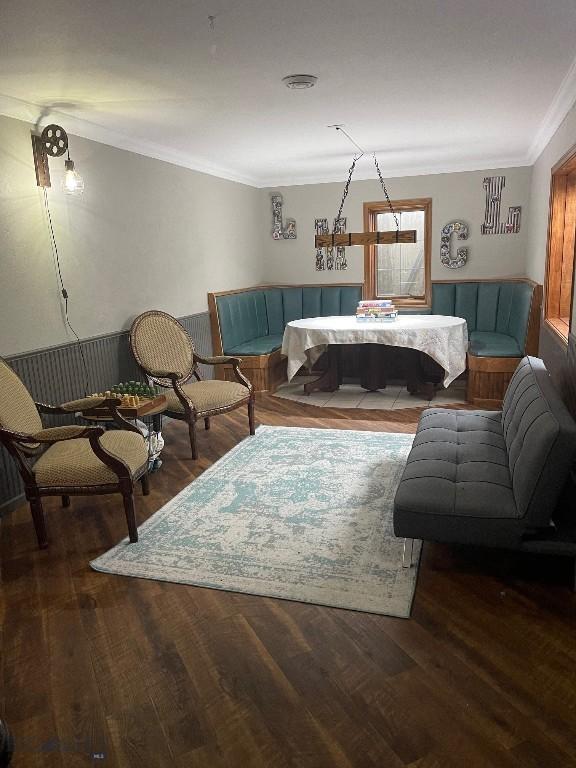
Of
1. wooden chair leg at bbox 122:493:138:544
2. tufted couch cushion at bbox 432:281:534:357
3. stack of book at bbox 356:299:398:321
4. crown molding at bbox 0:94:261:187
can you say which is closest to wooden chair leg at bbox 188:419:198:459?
wooden chair leg at bbox 122:493:138:544

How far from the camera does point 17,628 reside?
2.28 meters

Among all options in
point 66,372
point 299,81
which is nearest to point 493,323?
point 299,81

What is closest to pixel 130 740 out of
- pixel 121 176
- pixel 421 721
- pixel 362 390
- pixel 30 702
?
pixel 30 702

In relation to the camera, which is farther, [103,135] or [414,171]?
[414,171]

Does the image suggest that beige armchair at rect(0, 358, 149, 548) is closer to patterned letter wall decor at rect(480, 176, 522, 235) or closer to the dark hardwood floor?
the dark hardwood floor

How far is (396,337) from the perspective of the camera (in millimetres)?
5195

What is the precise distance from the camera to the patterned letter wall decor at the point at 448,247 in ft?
21.0

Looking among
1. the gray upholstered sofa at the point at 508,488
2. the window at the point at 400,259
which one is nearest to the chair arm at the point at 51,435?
the gray upholstered sofa at the point at 508,488

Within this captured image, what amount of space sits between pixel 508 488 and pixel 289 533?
1.12 meters

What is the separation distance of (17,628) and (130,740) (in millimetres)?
838

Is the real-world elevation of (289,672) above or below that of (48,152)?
below

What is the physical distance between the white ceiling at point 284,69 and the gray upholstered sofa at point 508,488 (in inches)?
68.2

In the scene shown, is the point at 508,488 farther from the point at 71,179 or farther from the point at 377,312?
the point at 377,312

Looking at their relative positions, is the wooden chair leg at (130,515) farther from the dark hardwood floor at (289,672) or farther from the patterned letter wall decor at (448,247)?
the patterned letter wall decor at (448,247)
